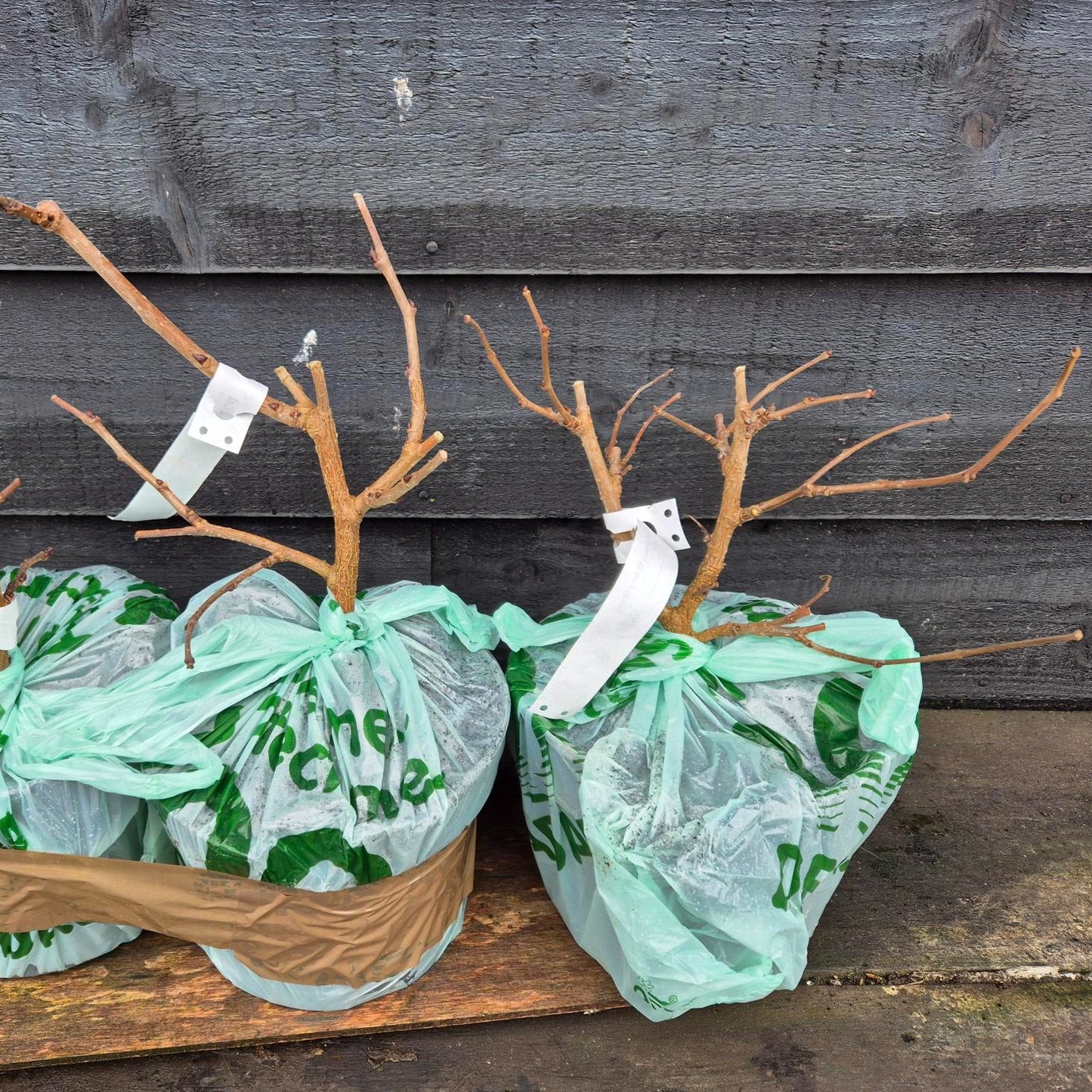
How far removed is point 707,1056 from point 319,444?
857 mm

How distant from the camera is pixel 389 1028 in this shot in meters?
1.05

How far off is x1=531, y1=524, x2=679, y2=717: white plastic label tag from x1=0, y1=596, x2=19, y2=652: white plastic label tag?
0.63 metres

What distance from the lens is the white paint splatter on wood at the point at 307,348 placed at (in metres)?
1.26

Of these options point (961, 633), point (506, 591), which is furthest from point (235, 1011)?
point (961, 633)

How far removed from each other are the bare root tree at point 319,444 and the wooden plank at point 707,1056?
496 millimetres

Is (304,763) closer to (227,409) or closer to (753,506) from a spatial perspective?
(227,409)

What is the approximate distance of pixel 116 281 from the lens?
2.85 feet

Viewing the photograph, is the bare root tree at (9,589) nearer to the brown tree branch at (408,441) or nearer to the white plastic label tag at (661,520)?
the brown tree branch at (408,441)

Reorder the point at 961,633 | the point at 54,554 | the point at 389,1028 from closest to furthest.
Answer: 1. the point at 389,1028
2. the point at 54,554
3. the point at 961,633

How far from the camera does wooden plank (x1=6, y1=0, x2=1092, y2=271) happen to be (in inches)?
43.8

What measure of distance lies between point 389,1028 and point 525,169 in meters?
1.11

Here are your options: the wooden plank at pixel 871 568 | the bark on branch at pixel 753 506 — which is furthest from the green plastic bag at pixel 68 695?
the bark on branch at pixel 753 506

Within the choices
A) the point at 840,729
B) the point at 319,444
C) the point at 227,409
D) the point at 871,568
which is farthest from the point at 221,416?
the point at 871,568

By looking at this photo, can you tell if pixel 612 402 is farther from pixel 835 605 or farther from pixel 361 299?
pixel 835 605
